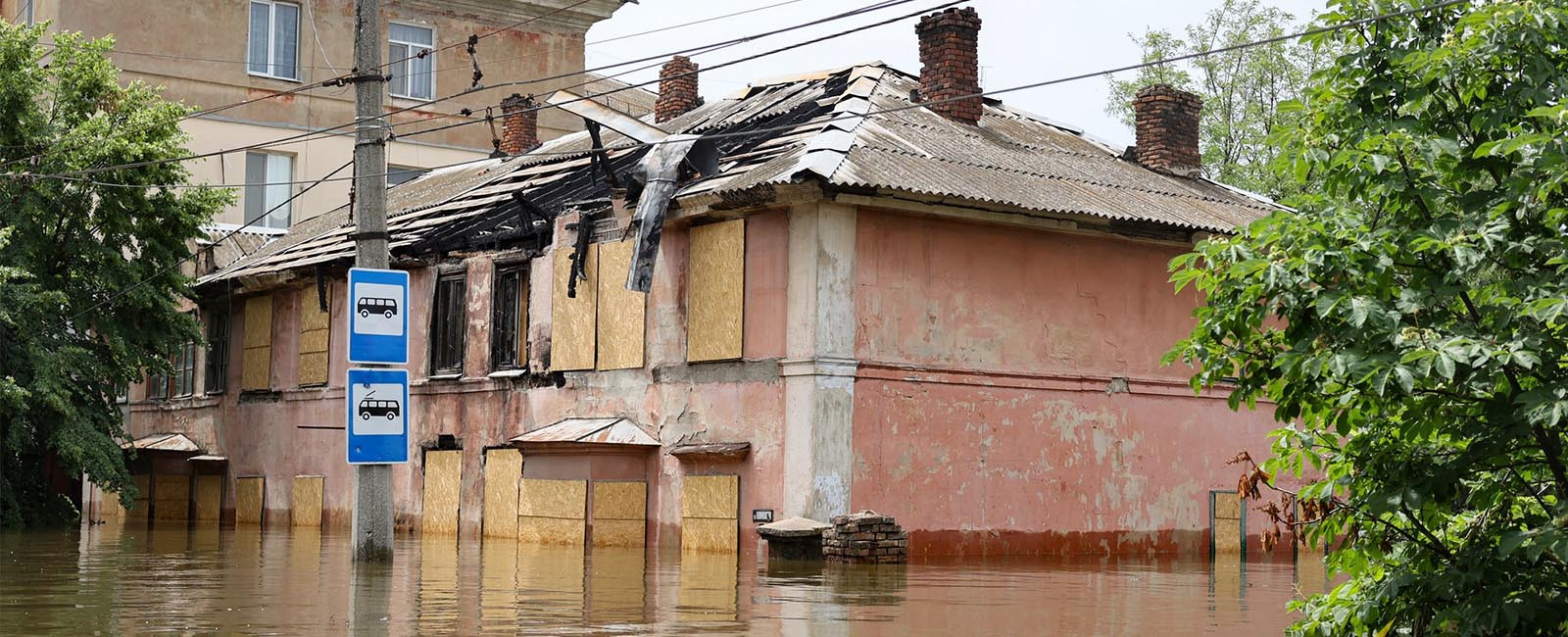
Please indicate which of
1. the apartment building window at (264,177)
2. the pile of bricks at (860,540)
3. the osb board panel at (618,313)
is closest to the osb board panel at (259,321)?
the apartment building window at (264,177)

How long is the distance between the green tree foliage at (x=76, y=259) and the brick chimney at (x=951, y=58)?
39.8ft

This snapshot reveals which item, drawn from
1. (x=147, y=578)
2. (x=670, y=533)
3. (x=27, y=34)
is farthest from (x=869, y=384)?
(x=27, y=34)

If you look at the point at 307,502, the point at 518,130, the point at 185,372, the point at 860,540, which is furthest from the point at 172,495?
the point at 860,540

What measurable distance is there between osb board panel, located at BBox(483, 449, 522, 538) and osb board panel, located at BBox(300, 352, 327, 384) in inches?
220

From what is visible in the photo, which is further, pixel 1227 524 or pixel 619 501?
pixel 1227 524

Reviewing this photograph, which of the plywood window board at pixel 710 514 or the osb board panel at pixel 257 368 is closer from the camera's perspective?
the plywood window board at pixel 710 514

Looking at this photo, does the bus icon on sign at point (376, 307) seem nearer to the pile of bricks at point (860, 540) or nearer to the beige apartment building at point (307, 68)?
the pile of bricks at point (860, 540)

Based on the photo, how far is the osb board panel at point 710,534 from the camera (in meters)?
21.5

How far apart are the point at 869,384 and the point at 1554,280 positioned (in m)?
13.1

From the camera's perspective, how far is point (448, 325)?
89.7 feet

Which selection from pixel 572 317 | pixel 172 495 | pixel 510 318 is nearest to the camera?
pixel 572 317

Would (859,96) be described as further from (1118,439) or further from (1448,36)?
(1448,36)

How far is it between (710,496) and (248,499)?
14.0 metres

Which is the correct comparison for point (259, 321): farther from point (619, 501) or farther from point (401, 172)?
point (619, 501)
